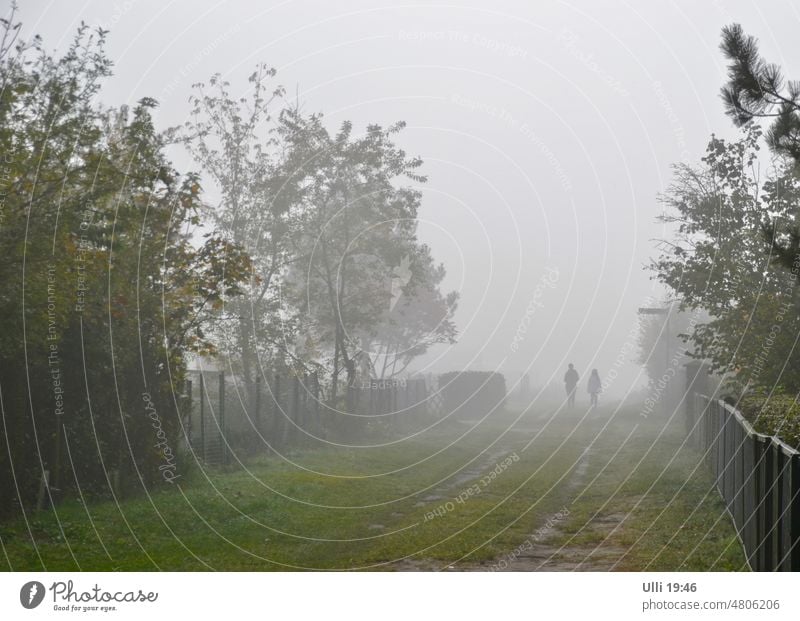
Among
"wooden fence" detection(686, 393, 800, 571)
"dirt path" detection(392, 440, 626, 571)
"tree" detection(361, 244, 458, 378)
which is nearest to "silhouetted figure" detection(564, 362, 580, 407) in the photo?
"tree" detection(361, 244, 458, 378)

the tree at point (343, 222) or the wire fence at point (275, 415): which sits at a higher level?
the tree at point (343, 222)

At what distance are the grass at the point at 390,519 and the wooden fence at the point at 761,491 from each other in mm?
479

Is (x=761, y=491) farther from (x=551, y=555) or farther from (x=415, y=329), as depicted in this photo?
(x=415, y=329)

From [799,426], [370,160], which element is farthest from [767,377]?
[370,160]

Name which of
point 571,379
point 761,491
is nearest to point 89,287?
point 761,491

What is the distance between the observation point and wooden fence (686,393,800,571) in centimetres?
777

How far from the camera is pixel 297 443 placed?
23.9 metres

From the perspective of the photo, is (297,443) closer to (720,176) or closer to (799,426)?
(720,176)

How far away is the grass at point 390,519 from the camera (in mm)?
11492

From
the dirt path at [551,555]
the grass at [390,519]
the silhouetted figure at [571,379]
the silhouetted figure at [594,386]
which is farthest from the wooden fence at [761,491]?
the silhouetted figure at [594,386]

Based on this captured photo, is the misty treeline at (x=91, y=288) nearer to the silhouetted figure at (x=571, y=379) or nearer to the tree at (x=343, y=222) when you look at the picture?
the tree at (x=343, y=222)

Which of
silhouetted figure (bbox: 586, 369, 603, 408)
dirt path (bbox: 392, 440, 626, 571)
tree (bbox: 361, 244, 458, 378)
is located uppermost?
tree (bbox: 361, 244, 458, 378)

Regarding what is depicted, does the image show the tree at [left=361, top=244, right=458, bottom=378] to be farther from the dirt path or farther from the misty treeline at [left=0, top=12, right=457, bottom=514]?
the dirt path

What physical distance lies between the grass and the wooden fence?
48cm
